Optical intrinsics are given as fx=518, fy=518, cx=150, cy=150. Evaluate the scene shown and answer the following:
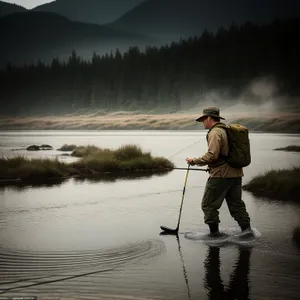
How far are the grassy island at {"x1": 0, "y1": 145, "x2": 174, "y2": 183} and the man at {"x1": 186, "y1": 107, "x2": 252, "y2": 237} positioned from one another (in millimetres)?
10433

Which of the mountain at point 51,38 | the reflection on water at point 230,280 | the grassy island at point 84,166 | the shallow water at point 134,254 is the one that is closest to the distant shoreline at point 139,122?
the mountain at point 51,38

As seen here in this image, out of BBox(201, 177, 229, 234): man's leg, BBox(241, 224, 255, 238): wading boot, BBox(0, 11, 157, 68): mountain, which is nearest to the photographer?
BBox(201, 177, 229, 234): man's leg

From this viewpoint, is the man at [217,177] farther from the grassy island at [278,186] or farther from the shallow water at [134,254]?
the grassy island at [278,186]

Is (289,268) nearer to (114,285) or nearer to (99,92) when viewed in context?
(114,285)

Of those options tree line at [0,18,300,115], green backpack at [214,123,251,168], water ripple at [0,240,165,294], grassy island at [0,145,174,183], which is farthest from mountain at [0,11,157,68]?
green backpack at [214,123,251,168]

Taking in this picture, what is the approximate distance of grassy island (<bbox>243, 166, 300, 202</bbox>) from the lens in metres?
11.7

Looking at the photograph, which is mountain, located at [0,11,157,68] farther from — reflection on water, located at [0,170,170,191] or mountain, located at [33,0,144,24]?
reflection on water, located at [0,170,170,191]

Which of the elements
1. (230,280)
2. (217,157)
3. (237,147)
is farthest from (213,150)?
(230,280)

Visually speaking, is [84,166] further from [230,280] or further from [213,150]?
[230,280]

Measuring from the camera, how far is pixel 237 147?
6.05m

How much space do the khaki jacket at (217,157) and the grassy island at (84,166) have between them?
10.5 meters

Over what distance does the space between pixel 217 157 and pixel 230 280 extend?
173 centimetres

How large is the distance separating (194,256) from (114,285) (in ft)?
4.50

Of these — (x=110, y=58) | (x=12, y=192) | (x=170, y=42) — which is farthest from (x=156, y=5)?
(x=12, y=192)
